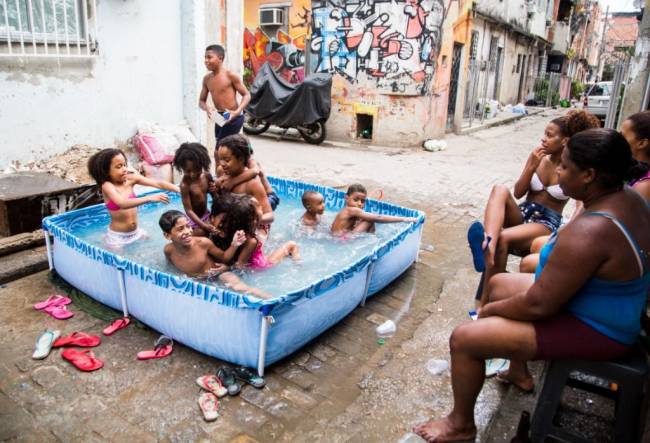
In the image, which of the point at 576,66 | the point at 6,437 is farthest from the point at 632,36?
the point at 6,437

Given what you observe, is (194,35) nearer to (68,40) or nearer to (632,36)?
(68,40)

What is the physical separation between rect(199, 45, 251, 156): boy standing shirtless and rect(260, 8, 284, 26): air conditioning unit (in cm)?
955

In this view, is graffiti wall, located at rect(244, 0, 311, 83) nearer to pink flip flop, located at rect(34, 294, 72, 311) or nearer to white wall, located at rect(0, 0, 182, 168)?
white wall, located at rect(0, 0, 182, 168)

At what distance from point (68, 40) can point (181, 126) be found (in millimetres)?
2007

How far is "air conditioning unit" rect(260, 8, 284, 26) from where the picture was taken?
15578mm

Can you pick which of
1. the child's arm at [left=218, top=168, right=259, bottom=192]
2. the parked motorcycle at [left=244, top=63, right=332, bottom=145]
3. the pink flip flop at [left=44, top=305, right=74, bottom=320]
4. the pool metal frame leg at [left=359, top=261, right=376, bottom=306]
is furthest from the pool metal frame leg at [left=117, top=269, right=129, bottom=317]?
the parked motorcycle at [left=244, top=63, right=332, bottom=145]

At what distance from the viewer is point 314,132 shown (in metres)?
12.9

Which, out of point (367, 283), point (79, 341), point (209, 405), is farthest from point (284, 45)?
point (209, 405)

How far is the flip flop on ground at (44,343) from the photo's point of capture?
10.8ft

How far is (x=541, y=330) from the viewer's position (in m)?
2.19

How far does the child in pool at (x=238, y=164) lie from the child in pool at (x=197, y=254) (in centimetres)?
68

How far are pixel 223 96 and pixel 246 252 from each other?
133 inches

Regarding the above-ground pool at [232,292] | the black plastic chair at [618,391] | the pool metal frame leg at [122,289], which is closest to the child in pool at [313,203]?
the above-ground pool at [232,292]

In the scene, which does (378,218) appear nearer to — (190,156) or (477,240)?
(477,240)
